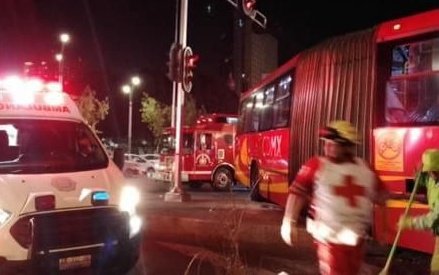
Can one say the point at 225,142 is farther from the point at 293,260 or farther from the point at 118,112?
the point at 118,112

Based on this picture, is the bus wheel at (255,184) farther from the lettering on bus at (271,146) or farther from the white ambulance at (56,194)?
the white ambulance at (56,194)

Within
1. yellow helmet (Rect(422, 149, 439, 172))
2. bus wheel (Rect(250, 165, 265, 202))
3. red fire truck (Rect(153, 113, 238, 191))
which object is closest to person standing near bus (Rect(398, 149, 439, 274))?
yellow helmet (Rect(422, 149, 439, 172))

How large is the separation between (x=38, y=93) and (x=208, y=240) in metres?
4.50

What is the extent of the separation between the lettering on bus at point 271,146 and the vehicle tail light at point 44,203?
761cm

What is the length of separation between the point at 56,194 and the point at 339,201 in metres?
3.07

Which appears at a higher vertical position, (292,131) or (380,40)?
(380,40)

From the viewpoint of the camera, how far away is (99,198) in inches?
276

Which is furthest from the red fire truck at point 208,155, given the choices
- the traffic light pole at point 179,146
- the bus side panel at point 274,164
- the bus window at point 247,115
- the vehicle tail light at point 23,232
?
the vehicle tail light at point 23,232

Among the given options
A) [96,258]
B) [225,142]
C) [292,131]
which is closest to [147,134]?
[225,142]

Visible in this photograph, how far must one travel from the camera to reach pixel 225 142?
24.8 m

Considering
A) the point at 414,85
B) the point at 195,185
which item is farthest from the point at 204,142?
the point at 414,85

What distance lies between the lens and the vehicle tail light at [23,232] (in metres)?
6.48

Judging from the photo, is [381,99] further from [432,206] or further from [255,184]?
[255,184]

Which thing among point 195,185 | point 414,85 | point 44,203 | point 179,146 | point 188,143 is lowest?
point 195,185
